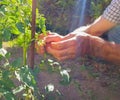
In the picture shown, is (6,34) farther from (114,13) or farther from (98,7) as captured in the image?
(98,7)

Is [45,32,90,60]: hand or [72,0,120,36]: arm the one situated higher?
[45,32,90,60]: hand

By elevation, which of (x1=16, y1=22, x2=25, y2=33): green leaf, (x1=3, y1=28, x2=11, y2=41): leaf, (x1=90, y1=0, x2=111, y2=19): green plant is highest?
(x1=16, y1=22, x2=25, y2=33): green leaf

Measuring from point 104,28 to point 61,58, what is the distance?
1.00 meters

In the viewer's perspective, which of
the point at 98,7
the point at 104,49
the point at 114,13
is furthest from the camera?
the point at 98,7

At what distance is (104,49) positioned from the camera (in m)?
2.40

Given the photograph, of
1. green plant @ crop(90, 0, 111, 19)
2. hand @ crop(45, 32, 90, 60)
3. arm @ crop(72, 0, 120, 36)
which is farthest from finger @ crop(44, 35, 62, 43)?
green plant @ crop(90, 0, 111, 19)

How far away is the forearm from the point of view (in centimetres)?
→ 233

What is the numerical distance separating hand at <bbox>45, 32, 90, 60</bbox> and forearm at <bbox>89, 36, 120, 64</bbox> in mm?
105

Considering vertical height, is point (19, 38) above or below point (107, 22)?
above

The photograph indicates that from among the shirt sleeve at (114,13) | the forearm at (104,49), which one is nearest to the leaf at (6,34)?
the forearm at (104,49)

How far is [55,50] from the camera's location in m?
2.04

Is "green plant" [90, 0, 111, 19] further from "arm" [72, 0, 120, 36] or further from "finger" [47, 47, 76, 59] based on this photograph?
"finger" [47, 47, 76, 59]

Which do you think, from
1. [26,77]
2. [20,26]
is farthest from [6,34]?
[26,77]

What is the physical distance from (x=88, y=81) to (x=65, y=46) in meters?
1.13
